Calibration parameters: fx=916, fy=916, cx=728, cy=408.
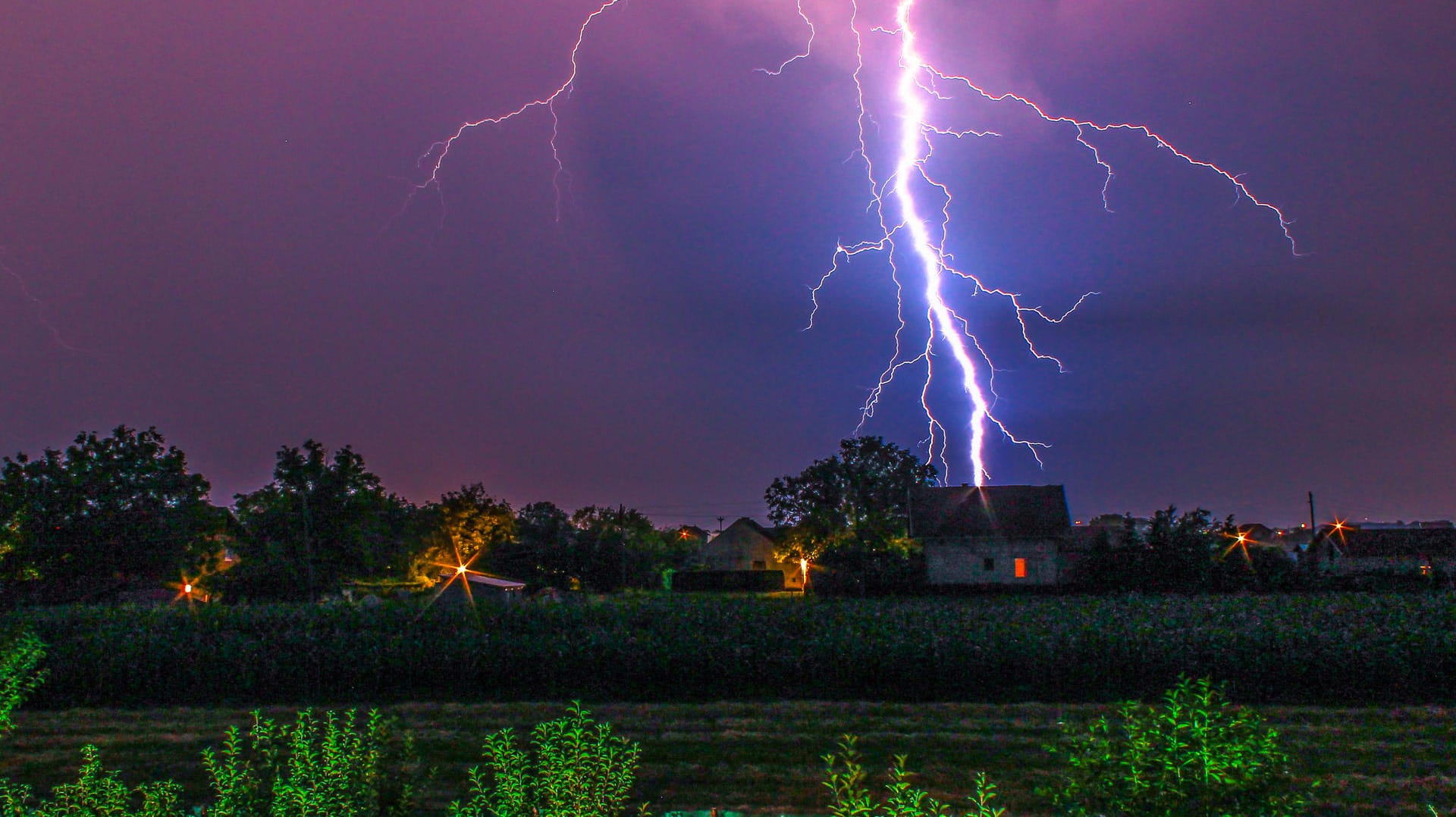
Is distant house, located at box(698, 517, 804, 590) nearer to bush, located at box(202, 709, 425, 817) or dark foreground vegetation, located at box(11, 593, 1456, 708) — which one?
dark foreground vegetation, located at box(11, 593, 1456, 708)

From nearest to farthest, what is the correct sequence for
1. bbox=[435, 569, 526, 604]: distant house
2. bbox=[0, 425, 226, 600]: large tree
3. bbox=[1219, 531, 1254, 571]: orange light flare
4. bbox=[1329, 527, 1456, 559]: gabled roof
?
bbox=[435, 569, 526, 604]: distant house < bbox=[0, 425, 226, 600]: large tree < bbox=[1219, 531, 1254, 571]: orange light flare < bbox=[1329, 527, 1456, 559]: gabled roof

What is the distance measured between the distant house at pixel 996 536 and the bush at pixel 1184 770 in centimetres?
3526

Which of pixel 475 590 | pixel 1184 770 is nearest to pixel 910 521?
pixel 475 590

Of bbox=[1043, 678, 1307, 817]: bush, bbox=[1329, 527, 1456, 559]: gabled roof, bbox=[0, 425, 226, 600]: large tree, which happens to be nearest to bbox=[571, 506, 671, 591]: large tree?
bbox=[0, 425, 226, 600]: large tree

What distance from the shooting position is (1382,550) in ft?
152

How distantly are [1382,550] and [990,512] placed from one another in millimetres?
21587

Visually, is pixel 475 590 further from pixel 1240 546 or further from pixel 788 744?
pixel 1240 546

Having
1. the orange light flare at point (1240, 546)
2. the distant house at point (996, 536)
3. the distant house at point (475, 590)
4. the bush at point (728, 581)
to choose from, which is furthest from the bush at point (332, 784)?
the bush at point (728, 581)

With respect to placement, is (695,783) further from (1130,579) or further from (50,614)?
(1130,579)

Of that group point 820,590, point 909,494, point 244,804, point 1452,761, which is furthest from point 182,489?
point 1452,761

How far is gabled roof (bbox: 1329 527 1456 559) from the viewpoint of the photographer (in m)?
44.5

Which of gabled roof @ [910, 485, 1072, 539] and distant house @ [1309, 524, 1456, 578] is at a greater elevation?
gabled roof @ [910, 485, 1072, 539]

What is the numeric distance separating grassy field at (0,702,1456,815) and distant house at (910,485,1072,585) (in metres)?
26.3

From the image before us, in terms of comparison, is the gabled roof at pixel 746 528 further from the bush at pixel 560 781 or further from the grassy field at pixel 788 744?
the bush at pixel 560 781
